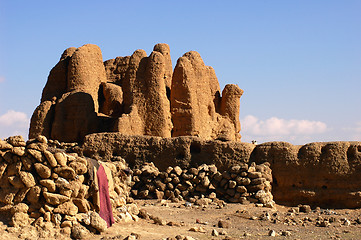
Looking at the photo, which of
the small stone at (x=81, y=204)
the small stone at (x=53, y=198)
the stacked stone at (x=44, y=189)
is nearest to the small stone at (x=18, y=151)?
the stacked stone at (x=44, y=189)

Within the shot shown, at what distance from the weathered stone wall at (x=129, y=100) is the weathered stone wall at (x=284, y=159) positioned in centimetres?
367

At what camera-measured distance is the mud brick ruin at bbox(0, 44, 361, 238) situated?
6884 mm

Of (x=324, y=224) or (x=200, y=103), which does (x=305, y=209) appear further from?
(x=200, y=103)

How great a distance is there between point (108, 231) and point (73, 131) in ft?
38.8

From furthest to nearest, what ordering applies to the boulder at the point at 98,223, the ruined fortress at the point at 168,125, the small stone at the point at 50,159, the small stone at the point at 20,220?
1. the ruined fortress at the point at 168,125
2. the small stone at the point at 50,159
3. the boulder at the point at 98,223
4. the small stone at the point at 20,220

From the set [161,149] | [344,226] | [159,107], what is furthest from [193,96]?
[344,226]

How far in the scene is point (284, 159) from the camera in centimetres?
1266

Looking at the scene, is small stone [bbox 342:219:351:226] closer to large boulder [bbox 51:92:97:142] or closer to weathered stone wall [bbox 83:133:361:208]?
weathered stone wall [bbox 83:133:361:208]

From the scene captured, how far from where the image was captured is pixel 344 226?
9.38 m

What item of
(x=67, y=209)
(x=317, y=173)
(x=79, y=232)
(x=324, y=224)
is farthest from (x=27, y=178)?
(x=317, y=173)

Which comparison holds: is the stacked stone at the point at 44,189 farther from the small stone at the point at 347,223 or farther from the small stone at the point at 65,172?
the small stone at the point at 347,223

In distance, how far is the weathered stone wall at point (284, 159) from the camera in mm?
12328

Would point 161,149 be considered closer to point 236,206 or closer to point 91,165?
point 236,206

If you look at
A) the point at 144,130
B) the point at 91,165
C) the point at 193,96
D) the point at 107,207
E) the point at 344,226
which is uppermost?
the point at 193,96
